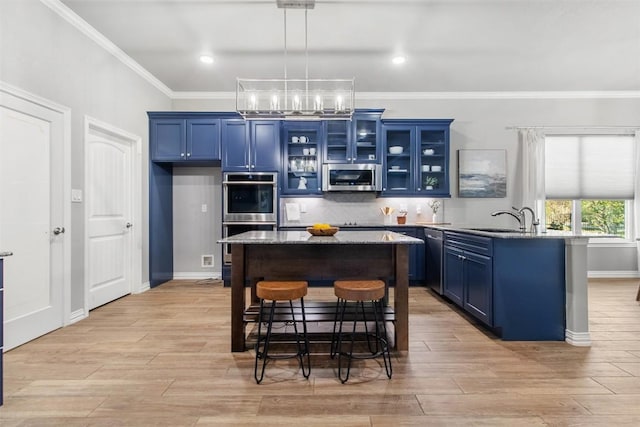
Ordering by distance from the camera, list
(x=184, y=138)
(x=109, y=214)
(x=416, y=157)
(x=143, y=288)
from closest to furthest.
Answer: (x=109, y=214) < (x=143, y=288) < (x=184, y=138) < (x=416, y=157)

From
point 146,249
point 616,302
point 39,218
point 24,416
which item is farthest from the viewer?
point 146,249

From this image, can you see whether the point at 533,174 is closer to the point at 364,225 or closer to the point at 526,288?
the point at 364,225

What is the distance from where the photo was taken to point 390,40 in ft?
11.9

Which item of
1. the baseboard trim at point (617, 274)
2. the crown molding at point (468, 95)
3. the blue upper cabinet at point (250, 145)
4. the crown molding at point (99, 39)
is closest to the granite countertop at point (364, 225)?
the blue upper cabinet at point (250, 145)

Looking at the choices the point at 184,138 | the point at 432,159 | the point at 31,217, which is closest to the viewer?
the point at 31,217

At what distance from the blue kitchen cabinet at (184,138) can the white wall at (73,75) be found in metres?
0.30

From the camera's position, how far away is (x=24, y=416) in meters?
1.80

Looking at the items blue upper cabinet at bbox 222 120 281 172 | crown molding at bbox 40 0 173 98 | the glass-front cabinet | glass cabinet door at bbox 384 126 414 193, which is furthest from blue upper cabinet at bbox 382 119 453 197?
crown molding at bbox 40 0 173 98

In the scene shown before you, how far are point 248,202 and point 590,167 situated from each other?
542 centimetres

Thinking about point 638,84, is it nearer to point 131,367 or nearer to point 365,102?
point 365,102

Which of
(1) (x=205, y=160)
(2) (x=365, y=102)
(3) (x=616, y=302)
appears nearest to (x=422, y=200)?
(2) (x=365, y=102)

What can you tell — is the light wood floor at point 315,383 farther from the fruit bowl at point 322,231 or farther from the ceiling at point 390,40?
the ceiling at point 390,40

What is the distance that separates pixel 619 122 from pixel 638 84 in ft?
1.92

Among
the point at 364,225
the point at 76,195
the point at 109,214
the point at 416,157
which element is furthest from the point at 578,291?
the point at 109,214
